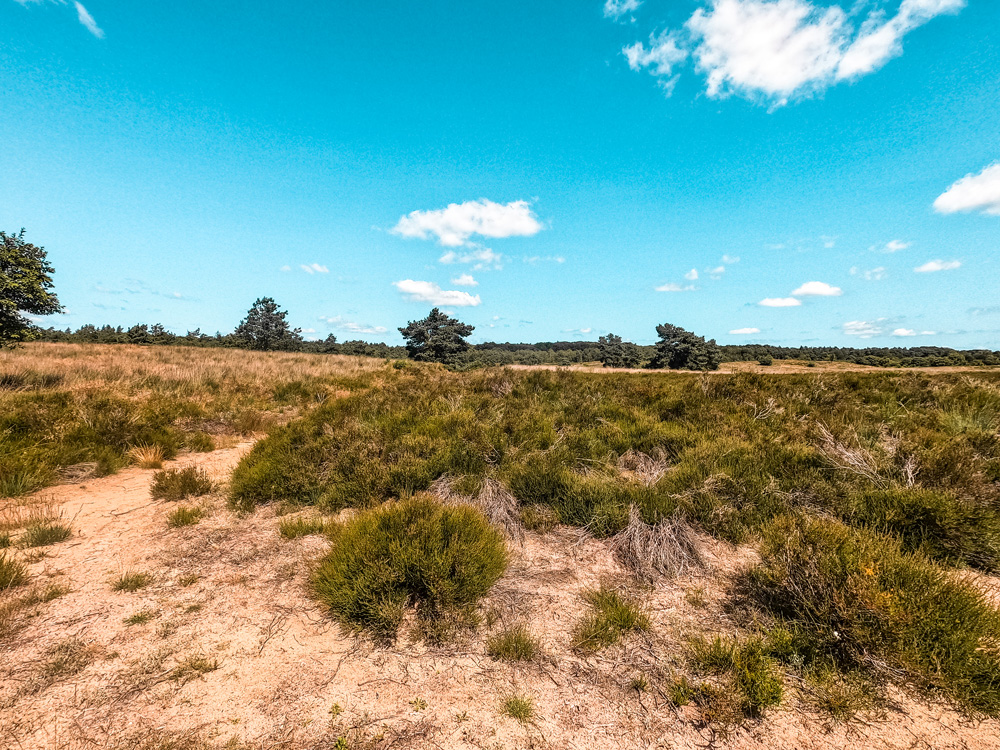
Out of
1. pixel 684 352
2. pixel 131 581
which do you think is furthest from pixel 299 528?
pixel 684 352

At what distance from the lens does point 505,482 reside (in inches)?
226

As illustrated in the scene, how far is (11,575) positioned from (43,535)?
1076 mm

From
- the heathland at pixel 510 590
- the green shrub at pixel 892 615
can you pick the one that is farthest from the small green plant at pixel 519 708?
the green shrub at pixel 892 615

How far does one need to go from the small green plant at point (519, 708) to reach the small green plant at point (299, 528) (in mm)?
→ 3189

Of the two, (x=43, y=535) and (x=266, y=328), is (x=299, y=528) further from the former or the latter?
(x=266, y=328)

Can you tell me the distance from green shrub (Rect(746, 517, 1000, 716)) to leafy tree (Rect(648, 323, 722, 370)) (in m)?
31.8

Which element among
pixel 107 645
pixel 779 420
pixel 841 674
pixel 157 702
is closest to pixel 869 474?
pixel 779 420

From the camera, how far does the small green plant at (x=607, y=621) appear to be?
310cm

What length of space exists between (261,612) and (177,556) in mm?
1743

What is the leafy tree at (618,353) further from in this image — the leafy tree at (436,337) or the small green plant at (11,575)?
the small green plant at (11,575)

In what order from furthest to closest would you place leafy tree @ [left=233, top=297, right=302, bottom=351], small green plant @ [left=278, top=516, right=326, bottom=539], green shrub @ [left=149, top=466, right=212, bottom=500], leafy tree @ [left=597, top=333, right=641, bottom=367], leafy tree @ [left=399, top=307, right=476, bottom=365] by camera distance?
1. leafy tree @ [left=233, top=297, right=302, bottom=351]
2. leafy tree @ [left=399, top=307, right=476, bottom=365]
3. leafy tree @ [left=597, top=333, right=641, bottom=367]
4. green shrub @ [left=149, top=466, right=212, bottom=500]
5. small green plant @ [left=278, top=516, right=326, bottom=539]

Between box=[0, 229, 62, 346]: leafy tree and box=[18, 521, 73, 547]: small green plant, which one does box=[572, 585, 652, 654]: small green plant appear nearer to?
box=[18, 521, 73, 547]: small green plant

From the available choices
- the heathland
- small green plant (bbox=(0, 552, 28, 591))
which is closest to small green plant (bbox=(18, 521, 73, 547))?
the heathland

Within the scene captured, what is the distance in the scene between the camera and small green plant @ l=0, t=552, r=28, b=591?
362 centimetres
